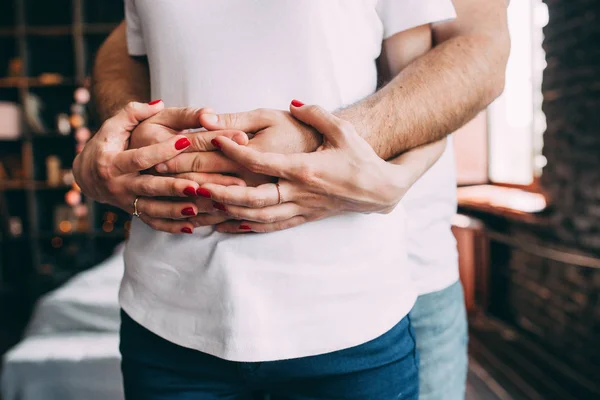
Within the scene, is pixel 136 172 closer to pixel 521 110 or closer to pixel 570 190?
pixel 570 190

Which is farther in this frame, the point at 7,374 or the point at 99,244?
the point at 99,244

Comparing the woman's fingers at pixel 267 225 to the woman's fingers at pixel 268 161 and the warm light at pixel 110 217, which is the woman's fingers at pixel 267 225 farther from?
the warm light at pixel 110 217

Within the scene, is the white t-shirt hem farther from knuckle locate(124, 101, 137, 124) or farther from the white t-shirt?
knuckle locate(124, 101, 137, 124)

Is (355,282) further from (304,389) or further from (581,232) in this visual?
(581,232)

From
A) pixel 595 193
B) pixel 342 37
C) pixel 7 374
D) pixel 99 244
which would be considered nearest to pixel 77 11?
pixel 99 244

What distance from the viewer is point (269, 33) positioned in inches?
25.8

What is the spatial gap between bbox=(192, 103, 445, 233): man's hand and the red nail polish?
0.04 metres

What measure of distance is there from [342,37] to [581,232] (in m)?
2.47

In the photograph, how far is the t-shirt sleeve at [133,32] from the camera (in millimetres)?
821

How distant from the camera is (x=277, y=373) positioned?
2.11 ft

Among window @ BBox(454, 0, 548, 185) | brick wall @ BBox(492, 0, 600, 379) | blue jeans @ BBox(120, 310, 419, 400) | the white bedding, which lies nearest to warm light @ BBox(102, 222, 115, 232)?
the white bedding

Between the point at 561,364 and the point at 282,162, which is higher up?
the point at 282,162

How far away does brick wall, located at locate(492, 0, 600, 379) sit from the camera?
8.42 feet

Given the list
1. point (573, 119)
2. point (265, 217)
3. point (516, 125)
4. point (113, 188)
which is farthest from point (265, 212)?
point (516, 125)
